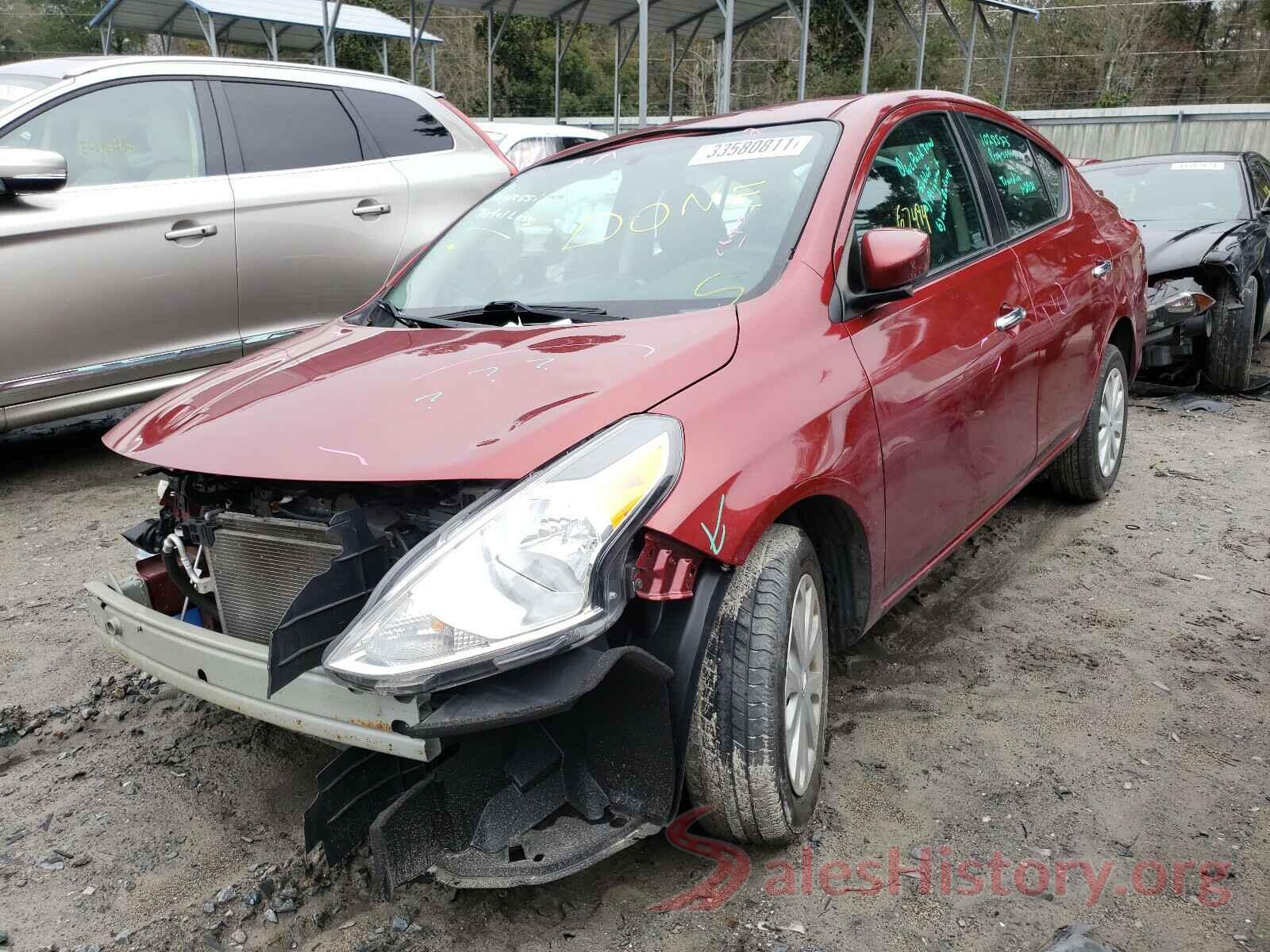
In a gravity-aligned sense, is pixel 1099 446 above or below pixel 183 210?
below

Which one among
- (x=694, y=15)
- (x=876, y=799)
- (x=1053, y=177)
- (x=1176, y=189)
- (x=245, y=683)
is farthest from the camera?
(x=694, y=15)

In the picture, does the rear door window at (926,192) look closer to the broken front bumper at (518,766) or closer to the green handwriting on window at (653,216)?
the green handwriting on window at (653,216)

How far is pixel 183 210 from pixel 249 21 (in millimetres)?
16635

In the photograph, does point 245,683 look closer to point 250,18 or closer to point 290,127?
point 290,127

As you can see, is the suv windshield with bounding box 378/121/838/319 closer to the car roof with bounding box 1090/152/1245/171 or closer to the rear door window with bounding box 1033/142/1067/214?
the rear door window with bounding box 1033/142/1067/214

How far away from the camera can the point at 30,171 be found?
404 centimetres

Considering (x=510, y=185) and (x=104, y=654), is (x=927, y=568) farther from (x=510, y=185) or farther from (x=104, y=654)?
(x=104, y=654)

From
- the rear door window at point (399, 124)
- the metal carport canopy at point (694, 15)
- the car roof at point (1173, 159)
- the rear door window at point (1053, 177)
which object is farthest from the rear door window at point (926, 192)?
the metal carport canopy at point (694, 15)

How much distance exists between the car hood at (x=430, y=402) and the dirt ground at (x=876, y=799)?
0.88m

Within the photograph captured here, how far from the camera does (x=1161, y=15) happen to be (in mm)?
30578

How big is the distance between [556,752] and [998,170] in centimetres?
274

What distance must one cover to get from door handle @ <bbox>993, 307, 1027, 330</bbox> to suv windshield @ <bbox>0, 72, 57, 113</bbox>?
4.05 meters

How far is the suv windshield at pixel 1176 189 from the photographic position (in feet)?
24.2

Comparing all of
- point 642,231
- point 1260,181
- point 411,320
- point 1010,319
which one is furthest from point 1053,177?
point 1260,181
